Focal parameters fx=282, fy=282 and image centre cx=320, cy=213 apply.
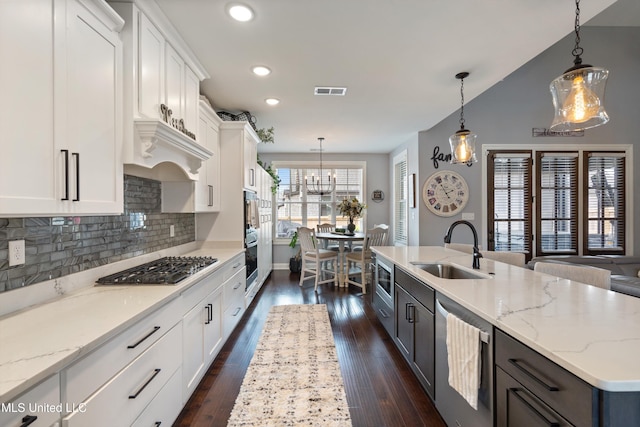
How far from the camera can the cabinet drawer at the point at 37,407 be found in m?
0.72

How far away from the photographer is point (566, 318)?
3.72 ft

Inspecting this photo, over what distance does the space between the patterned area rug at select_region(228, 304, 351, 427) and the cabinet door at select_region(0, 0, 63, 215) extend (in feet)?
5.19

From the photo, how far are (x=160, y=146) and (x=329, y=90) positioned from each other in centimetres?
186

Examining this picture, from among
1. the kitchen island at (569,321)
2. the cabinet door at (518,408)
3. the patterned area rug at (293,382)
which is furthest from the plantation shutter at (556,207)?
the cabinet door at (518,408)

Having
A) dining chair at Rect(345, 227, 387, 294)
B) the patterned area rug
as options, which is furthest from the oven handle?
dining chair at Rect(345, 227, 387, 294)

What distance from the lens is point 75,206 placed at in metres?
1.26

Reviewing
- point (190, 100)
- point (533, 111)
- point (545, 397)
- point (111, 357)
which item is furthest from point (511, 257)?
point (533, 111)

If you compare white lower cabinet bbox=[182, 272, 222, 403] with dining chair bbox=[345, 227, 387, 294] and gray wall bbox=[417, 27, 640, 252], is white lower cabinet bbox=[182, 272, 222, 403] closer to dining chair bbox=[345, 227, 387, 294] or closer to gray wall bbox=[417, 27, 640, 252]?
dining chair bbox=[345, 227, 387, 294]

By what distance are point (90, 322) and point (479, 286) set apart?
6.29ft

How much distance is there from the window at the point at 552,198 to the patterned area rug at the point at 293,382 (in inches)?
145

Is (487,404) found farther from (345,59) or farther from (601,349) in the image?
(345,59)

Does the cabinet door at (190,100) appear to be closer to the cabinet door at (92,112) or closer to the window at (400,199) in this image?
the cabinet door at (92,112)

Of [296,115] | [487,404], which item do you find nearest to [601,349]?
[487,404]

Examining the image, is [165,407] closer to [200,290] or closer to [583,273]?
[200,290]
